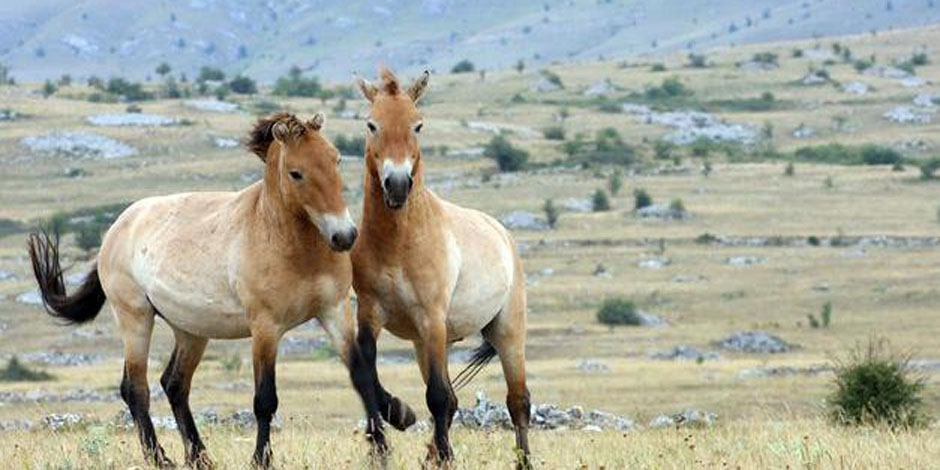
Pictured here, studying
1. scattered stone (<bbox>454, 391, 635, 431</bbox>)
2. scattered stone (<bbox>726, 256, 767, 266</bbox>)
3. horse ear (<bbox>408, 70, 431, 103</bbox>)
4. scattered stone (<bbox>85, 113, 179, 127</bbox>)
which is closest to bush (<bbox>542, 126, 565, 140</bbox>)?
scattered stone (<bbox>85, 113, 179, 127</bbox>)

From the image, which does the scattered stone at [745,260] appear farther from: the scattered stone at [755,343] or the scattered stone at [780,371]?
the scattered stone at [780,371]

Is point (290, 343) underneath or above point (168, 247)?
underneath

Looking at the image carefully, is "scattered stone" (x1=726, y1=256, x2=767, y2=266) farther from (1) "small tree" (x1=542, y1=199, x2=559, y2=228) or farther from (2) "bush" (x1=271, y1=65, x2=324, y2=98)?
(2) "bush" (x1=271, y1=65, x2=324, y2=98)

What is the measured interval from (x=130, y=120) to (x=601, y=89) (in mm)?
36558

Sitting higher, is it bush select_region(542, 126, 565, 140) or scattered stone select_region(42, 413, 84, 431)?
scattered stone select_region(42, 413, 84, 431)

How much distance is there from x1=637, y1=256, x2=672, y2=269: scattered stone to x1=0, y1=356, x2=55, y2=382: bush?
2294 cm

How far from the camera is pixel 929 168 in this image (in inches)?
3078

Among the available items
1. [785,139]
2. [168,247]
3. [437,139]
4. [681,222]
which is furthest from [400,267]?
[785,139]

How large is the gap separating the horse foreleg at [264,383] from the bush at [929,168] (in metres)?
67.6

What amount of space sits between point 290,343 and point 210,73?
82.8 metres

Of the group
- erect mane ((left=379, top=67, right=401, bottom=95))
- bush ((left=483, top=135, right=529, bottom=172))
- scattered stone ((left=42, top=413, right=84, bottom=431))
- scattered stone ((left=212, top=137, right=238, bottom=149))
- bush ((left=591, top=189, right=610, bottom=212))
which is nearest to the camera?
erect mane ((left=379, top=67, right=401, bottom=95))

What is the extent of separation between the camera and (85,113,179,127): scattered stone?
89062 millimetres

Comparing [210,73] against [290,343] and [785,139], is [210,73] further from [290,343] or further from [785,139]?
[290,343]

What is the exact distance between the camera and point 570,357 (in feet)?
144
